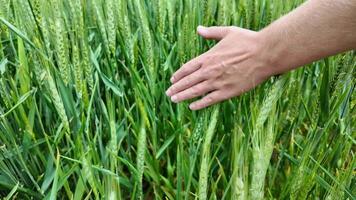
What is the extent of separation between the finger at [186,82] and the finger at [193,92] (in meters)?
0.01

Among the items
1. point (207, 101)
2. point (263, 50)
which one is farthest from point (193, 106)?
point (263, 50)

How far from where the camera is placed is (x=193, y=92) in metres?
0.91

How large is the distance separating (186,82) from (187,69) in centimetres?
3

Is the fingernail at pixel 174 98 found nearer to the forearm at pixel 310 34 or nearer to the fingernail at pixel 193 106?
→ the fingernail at pixel 193 106

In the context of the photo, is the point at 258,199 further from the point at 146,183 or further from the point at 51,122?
the point at 51,122

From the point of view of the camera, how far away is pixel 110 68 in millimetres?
927

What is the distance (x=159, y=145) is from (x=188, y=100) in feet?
0.37

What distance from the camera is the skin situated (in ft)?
2.60

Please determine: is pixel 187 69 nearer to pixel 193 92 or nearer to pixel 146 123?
pixel 193 92

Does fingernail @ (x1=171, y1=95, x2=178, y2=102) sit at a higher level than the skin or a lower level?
lower

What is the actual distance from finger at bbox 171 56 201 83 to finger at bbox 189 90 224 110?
0.08m

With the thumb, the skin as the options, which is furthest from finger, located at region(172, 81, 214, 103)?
the thumb

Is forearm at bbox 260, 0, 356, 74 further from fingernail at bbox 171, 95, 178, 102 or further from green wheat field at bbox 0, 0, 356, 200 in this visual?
fingernail at bbox 171, 95, 178, 102

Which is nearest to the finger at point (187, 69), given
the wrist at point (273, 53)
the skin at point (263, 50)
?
the skin at point (263, 50)
